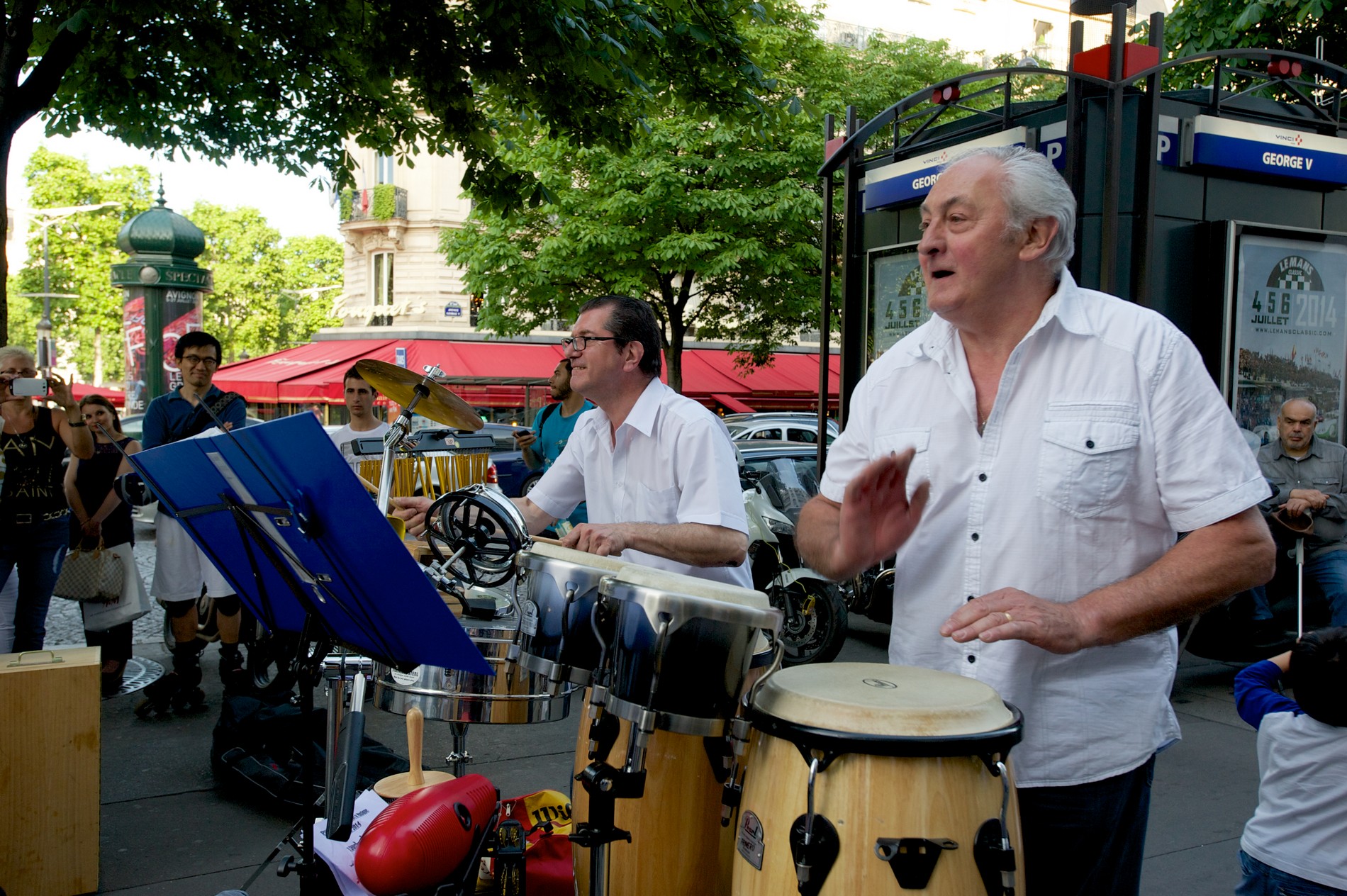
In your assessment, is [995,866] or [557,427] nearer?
[995,866]

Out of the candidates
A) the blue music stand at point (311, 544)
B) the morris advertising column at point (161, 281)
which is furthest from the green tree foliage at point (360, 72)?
the blue music stand at point (311, 544)

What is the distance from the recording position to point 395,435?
149 inches

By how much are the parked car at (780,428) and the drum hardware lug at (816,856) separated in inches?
547

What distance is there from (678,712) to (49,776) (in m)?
2.71

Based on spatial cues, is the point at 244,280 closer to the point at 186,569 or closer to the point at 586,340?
the point at 186,569

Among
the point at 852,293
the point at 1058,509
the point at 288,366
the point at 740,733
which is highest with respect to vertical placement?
the point at 852,293

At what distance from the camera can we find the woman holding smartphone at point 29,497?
224 inches

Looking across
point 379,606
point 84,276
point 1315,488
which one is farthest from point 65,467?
point 84,276

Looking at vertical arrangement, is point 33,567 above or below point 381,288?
below

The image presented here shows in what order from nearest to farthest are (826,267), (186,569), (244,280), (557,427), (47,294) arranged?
(186,569) < (826,267) < (557,427) < (47,294) < (244,280)

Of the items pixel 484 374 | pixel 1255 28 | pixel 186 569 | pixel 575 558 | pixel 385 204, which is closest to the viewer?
pixel 575 558

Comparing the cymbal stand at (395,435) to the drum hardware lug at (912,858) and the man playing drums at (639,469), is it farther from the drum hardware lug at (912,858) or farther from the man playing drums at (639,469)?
the drum hardware lug at (912,858)

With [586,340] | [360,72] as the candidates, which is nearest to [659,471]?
[586,340]

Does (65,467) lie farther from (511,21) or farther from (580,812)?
(580,812)
